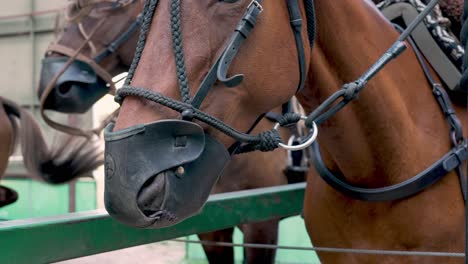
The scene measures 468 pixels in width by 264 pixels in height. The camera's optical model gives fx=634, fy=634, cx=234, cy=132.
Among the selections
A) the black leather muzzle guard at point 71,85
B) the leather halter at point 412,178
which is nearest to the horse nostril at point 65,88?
the black leather muzzle guard at point 71,85

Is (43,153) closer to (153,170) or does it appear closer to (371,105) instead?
(371,105)

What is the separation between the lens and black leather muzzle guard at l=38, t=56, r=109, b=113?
3.03 metres

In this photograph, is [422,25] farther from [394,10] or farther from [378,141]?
[378,141]

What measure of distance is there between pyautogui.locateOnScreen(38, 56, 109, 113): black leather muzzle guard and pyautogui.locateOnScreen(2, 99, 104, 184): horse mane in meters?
0.16

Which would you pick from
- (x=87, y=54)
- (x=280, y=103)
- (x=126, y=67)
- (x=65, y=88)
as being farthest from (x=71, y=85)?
(x=280, y=103)

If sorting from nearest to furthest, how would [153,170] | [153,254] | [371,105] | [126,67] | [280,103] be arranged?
[153,170] → [280,103] → [371,105] → [126,67] → [153,254]

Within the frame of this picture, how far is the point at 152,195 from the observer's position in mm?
1126

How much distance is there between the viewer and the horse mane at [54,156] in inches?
119

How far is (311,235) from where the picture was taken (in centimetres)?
190

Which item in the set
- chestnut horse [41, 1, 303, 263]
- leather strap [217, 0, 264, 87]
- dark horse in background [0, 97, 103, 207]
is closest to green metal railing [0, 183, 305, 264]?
leather strap [217, 0, 264, 87]

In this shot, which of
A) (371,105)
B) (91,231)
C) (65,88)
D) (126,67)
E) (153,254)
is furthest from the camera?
(153,254)

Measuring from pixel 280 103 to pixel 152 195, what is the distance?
0.35 m

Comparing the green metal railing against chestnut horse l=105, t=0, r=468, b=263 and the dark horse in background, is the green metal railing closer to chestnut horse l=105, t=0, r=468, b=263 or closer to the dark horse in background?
chestnut horse l=105, t=0, r=468, b=263

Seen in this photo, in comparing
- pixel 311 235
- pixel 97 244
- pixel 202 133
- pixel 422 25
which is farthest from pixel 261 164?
pixel 202 133
